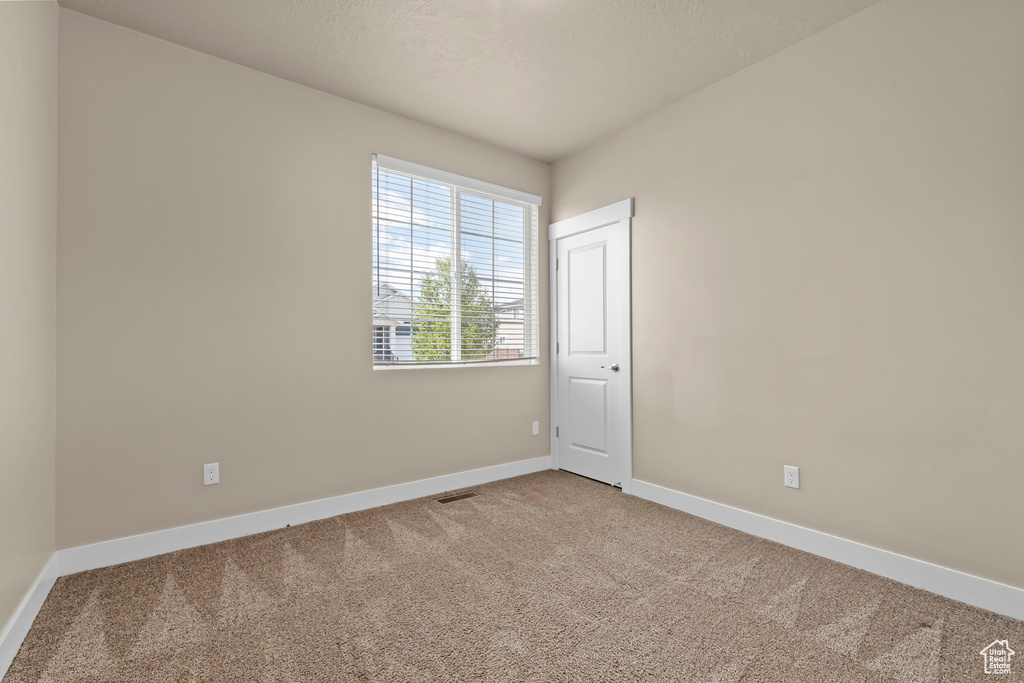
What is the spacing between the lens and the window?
335cm

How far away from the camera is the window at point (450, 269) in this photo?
3.35 m

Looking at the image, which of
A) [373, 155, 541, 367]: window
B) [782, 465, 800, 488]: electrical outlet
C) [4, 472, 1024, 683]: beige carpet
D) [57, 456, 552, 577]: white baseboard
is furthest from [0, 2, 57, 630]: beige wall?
[782, 465, 800, 488]: electrical outlet

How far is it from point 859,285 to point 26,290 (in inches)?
144

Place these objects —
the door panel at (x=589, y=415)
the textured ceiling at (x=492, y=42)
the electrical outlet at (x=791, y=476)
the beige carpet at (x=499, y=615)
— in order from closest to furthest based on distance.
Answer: the beige carpet at (x=499, y=615)
the textured ceiling at (x=492, y=42)
the electrical outlet at (x=791, y=476)
the door panel at (x=589, y=415)

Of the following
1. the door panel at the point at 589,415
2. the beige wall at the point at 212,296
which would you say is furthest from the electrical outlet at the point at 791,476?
the beige wall at the point at 212,296

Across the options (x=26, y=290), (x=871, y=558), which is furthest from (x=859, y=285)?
(x=26, y=290)

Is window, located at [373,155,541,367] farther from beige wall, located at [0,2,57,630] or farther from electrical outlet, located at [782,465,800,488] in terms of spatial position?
electrical outlet, located at [782,465,800,488]

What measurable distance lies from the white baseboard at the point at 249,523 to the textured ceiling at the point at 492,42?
2.60m

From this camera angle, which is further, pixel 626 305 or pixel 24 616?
pixel 626 305

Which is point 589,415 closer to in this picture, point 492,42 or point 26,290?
point 492,42

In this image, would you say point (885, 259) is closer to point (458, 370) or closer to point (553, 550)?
point (553, 550)

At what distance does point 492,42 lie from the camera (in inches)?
99.9

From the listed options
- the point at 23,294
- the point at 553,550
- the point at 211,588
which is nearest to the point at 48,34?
the point at 23,294

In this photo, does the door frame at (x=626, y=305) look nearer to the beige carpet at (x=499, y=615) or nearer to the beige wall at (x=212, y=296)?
the beige carpet at (x=499, y=615)
